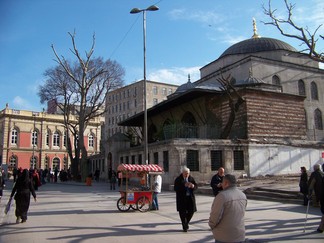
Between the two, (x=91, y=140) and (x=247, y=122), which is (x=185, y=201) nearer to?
(x=247, y=122)

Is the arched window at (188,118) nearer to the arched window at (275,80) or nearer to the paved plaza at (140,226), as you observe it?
the arched window at (275,80)

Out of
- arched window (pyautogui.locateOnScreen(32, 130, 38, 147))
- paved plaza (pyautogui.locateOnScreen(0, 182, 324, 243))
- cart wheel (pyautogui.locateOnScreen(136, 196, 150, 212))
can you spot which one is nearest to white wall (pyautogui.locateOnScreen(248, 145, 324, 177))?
paved plaza (pyautogui.locateOnScreen(0, 182, 324, 243))

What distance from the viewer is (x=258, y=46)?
36000 mm

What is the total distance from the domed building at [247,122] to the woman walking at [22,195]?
38.0 feet

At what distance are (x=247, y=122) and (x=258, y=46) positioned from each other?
15445 mm

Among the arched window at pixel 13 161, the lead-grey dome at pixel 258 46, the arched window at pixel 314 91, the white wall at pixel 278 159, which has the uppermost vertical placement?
the lead-grey dome at pixel 258 46

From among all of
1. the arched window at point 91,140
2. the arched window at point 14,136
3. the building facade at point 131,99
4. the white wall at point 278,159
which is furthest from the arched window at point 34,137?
the white wall at point 278,159

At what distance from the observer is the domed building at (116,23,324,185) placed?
68.3ft

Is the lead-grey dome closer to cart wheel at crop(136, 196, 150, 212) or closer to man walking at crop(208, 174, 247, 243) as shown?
cart wheel at crop(136, 196, 150, 212)


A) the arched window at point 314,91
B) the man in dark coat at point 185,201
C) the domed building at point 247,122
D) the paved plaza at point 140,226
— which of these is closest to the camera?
the paved plaza at point 140,226

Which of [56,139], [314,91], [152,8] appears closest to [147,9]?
[152,8]

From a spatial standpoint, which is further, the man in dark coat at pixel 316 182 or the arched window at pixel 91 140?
the arched window at pixel 91 140

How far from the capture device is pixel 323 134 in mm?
34438

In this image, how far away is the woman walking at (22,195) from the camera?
9.11 m
